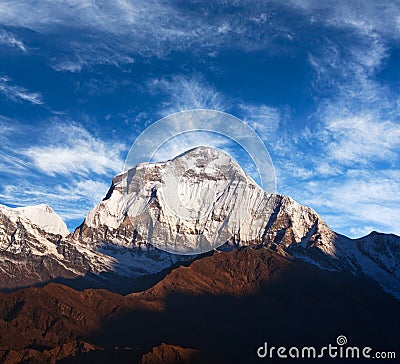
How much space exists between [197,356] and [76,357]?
36.4m

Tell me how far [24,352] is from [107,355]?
989 inches

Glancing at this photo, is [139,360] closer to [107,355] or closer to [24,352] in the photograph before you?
[107,355]

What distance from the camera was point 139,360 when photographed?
17588 centimetres

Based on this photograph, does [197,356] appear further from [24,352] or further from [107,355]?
[24,352]

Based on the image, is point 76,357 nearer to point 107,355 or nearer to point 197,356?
point 107,355

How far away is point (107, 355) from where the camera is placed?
600ft

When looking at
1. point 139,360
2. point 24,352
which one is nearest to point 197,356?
→ point 139,360

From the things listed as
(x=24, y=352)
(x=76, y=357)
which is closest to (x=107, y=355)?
(x=76, y=357)

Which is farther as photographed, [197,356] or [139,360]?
[197,356]

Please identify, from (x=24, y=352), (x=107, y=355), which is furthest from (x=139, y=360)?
(x=24, y=352)

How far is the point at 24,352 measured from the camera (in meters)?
185

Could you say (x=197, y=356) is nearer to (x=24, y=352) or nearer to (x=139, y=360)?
(x=139, y=360)

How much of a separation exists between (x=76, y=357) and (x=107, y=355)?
33.2ft

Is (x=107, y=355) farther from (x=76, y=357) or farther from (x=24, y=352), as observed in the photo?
(x=24, y=352)
